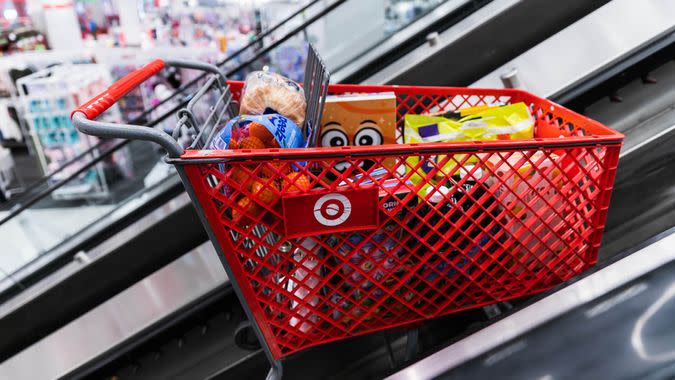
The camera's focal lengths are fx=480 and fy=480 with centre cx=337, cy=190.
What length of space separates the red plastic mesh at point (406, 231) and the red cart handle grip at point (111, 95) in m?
0.24

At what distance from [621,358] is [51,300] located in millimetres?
2614

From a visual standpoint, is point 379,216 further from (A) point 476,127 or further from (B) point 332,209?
(A) point 476,127

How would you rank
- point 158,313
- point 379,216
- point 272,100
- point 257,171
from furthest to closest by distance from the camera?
point 158,313 < point 272,100 < point 379,216 < point 257,171

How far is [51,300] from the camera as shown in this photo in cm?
255

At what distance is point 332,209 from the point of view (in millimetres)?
1175

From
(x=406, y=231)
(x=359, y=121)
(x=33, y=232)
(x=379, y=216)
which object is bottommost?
(x=33, y=232)

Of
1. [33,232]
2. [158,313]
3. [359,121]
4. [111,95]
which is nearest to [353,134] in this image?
[359,121]

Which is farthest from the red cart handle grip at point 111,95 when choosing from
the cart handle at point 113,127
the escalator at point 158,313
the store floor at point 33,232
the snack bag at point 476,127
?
the store floor at point 33,232

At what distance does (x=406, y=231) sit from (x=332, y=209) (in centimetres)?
28

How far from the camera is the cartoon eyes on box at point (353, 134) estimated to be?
148 cm

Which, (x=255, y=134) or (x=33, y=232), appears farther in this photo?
(x=33, y=232)

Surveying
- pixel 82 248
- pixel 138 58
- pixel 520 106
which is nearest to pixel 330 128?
pixel 520 106

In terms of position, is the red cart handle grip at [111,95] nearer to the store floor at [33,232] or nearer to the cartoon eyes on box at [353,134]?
the cartoon eyes on box at [353,134]

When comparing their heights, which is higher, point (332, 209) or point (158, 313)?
point (332, 209)
